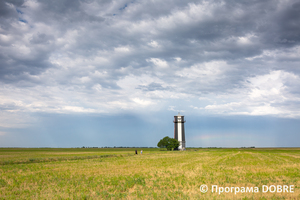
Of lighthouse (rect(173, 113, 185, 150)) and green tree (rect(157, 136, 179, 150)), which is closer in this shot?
green tree (rect(157, 136, 179, 150))

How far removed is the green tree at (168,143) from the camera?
125 metres

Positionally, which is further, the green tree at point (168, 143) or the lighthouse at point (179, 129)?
the lighthouse at point (179, 129)

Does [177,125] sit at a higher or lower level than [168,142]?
higher

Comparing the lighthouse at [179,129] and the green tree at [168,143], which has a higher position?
the lighthouse at [179,129]

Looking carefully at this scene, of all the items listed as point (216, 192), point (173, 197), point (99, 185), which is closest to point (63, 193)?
point (99, 185)

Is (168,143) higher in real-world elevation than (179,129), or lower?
lower

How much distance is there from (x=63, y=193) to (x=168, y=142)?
118 metres

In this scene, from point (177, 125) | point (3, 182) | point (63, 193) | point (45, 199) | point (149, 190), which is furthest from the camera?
point (177, 125)

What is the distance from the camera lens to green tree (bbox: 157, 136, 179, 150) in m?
125

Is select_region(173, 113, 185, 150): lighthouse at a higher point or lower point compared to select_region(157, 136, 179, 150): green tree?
higher

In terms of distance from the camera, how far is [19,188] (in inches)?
630

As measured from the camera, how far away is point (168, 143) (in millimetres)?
129125

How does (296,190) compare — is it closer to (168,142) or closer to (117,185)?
(117,185)

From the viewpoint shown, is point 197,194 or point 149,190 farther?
point 149,190
